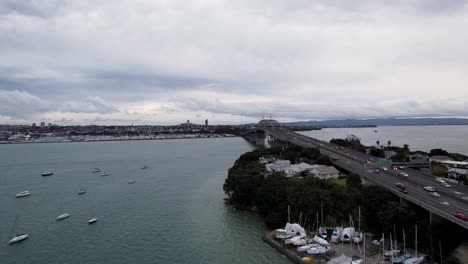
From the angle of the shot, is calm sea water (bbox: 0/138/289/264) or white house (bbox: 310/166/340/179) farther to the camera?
white house (bbox: 310/166/340/179)

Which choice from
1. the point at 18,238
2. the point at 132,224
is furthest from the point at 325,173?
the point at 18,238

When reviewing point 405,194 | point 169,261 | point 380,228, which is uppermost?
point 405,194

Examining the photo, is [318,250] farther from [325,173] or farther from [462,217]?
[325,173]

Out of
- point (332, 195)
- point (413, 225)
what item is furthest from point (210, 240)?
point (413, 225)

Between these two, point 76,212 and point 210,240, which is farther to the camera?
point 76,212

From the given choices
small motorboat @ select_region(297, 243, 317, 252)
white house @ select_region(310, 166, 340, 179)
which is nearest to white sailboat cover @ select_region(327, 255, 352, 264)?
small motorboat @ select_region(297, 243, 317, 252)

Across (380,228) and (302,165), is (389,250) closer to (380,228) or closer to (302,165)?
(380,228)

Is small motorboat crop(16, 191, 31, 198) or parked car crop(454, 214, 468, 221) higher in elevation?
parked car crop(454, 214, 468, 221)

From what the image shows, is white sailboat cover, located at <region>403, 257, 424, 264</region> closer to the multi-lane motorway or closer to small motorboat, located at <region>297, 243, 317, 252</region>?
the multi-lane motorway

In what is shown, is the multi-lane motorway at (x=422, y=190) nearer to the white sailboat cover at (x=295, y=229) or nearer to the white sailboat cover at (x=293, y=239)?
the white sailboat cover at (x=295, y=229)
